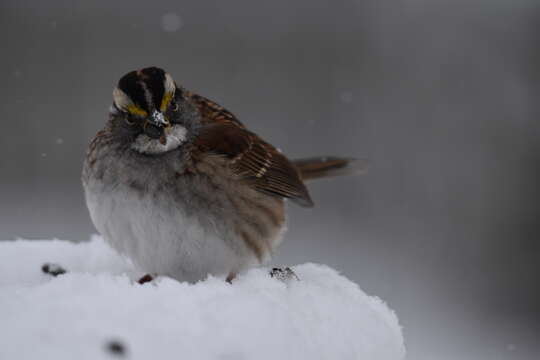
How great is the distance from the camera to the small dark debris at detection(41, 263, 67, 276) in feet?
8.23

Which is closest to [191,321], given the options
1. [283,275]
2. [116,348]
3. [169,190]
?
[116,348]

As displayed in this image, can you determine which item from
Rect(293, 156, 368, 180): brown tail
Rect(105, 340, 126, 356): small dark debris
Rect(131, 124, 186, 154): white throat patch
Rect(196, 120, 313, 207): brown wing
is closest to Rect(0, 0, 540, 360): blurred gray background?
Rect(293, 156, 368, 180): brown tail

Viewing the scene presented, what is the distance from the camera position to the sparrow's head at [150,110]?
2998 mm

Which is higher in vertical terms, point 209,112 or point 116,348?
point 209,112

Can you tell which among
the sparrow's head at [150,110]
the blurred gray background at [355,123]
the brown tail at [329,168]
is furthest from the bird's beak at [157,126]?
the blurred gray background at [355,123]

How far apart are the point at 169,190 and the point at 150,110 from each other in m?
0.35

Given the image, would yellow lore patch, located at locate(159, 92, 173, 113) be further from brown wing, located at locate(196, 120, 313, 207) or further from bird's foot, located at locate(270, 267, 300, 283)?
bird's foot, located at locate(270, 267, 300, 283)

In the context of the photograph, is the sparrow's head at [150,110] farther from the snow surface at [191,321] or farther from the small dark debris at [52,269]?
the snow surface at [191,321]

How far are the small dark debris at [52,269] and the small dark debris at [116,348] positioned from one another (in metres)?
1.10

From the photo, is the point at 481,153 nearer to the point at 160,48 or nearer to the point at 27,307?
the point at 160,48

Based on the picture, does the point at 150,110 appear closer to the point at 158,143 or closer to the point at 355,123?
the point at 158,143

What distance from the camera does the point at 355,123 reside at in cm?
770

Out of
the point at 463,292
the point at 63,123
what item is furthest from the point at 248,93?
the point at 463,292

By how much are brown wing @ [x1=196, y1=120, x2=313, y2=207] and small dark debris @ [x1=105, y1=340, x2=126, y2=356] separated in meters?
1.83
